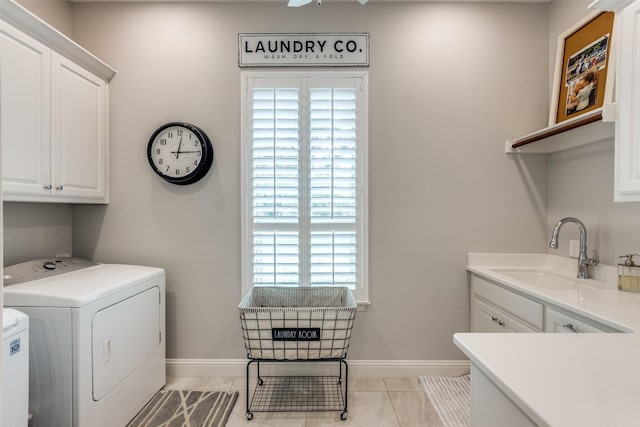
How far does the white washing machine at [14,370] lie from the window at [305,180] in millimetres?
1312

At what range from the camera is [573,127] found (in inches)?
74.5

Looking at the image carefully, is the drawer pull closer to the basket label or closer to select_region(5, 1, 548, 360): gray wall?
select_region(5, 1, 548, 360): gray wall

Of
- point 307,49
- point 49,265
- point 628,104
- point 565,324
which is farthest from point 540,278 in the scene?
point 49,265

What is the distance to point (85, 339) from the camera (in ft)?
5.49

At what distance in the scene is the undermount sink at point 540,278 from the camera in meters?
2.15

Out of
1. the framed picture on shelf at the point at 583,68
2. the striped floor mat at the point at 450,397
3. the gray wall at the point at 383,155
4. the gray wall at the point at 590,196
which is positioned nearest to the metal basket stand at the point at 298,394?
the gray wall at the point at 383,155

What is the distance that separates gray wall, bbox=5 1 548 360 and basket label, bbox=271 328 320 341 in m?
0.65

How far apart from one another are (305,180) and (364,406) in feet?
5.20

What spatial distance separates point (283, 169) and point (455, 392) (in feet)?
6.48

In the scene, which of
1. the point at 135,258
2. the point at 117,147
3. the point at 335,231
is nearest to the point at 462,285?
the point at 335,231

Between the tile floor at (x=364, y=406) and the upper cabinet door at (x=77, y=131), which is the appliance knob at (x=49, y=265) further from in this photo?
the tile floor at (x=364, y=406)

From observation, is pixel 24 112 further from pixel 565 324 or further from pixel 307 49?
pixel 565 324

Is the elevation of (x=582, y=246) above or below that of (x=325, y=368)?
above

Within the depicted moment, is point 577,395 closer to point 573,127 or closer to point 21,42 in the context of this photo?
point 573,127
